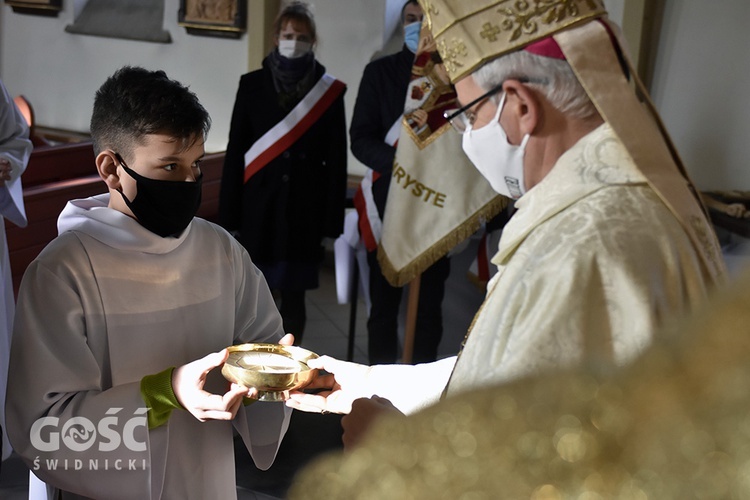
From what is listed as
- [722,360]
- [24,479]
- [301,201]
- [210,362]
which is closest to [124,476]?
[210,362]

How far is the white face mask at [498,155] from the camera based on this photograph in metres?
1.47

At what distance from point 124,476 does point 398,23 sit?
781 cm

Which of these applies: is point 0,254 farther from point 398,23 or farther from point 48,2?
point 48,2

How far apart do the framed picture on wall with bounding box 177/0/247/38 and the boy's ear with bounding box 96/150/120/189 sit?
7.93 m

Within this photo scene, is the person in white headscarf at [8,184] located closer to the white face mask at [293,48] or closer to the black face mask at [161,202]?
the white face mask at [293,48]

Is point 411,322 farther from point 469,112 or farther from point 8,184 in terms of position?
point 469,112

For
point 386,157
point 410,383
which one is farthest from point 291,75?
point 410,383

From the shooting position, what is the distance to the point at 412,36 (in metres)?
4.89

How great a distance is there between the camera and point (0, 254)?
13.8 feet

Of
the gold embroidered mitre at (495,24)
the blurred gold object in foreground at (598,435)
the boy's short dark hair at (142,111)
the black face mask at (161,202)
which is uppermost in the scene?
the gold embroidered mitre at (495,24)

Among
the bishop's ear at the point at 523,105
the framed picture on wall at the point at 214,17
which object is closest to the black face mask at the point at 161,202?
the bishop's ear at the point at 523,105

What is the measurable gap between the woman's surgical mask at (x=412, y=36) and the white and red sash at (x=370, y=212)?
47 centimetres

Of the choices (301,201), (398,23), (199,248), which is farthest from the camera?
(398,23)

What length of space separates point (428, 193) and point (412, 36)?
2.93 feet
